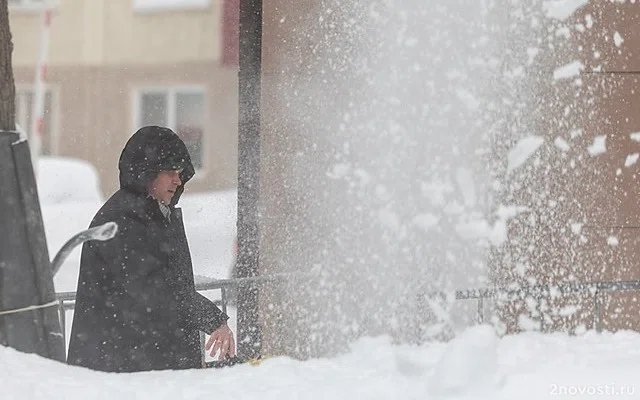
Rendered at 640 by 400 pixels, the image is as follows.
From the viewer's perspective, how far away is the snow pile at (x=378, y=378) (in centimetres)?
292

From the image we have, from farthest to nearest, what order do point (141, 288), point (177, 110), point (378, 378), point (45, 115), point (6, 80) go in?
point (45, 115), point (177, 110), point (141, 288), point (6, 80), point (378, 378)

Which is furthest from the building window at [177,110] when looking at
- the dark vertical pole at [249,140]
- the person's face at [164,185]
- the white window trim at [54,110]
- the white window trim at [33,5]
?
the person's face at [164,185]

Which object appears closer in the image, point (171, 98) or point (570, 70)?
point (570, 70)

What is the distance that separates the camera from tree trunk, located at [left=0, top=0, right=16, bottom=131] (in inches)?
146

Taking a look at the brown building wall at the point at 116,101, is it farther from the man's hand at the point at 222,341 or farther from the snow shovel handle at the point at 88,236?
the snow shovel handle at the point at 88,236

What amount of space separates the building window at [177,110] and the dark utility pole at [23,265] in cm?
1815

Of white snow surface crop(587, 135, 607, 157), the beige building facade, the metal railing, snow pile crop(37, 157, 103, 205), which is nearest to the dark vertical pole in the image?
the metal railing

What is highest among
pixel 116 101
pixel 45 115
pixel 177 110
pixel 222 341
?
pixel 116 101

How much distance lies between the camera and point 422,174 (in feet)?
21.7

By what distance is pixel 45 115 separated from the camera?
75.8 feet

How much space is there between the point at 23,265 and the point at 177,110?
63.2 feet

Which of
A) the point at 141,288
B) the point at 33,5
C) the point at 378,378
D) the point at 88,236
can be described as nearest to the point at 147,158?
the point at 141,288

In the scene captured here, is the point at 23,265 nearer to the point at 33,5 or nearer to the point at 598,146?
the point at 598,146

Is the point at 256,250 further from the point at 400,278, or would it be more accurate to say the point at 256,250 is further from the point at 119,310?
the point at 119,310
